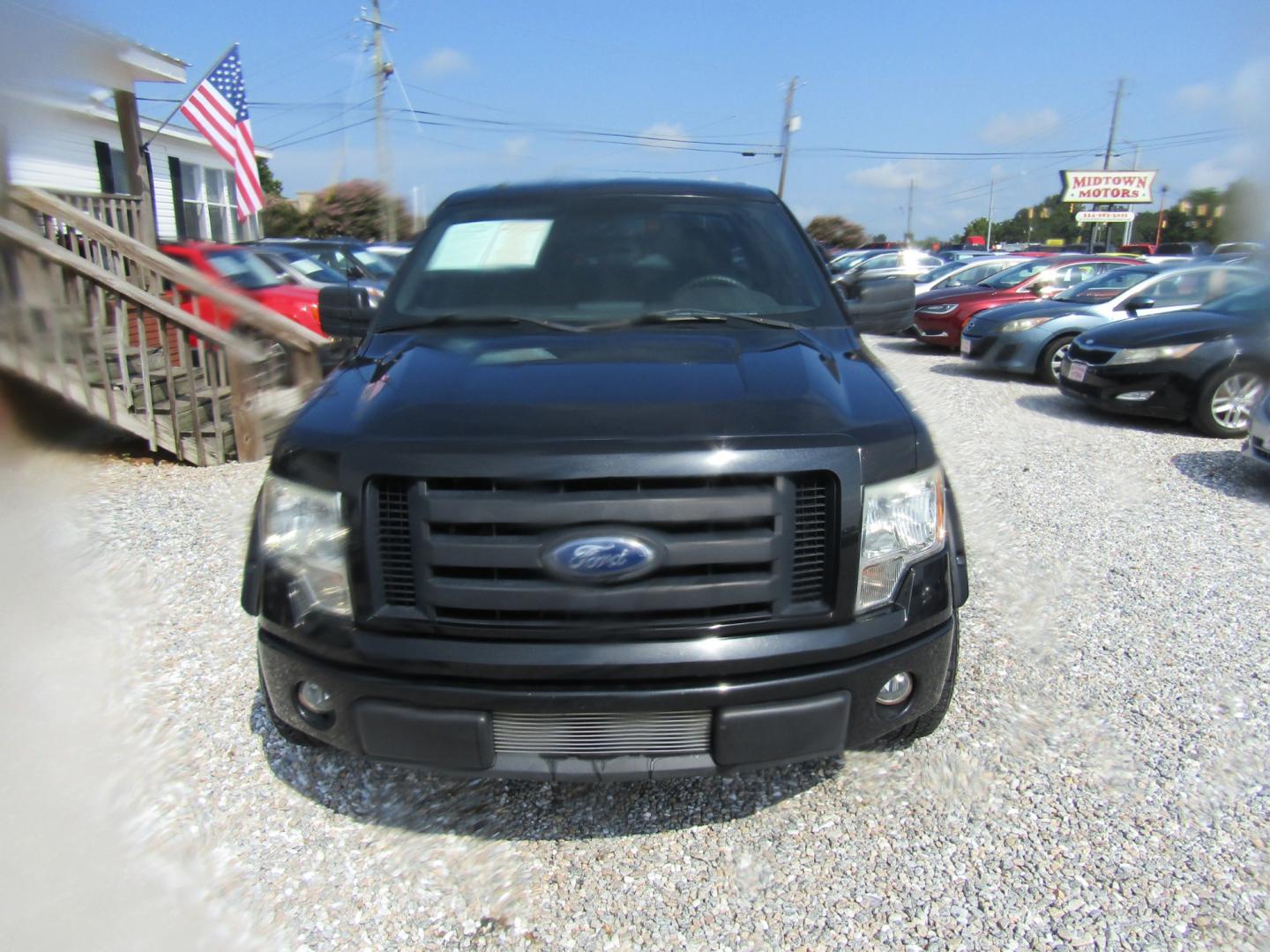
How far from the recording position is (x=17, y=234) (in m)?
5.60

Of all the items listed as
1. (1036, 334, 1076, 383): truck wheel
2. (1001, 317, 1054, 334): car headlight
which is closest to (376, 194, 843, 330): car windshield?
(1036, 334, 1076, 383): truck wheel

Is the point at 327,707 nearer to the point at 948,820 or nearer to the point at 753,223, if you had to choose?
the point at 948,820

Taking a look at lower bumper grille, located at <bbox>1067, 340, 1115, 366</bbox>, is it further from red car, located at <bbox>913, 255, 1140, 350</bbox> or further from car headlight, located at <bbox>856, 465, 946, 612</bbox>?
car headlight, located at <bbox>856, 465, 946, 612</bbox>

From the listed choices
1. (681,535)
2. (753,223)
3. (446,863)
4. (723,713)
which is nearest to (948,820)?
(723,713)

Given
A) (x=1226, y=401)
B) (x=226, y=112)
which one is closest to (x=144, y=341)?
(x=226, y=112)

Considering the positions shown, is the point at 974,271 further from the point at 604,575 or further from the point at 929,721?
the point at 604,575

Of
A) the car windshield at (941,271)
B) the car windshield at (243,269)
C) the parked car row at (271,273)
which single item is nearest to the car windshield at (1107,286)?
the car windshield at (941,271)

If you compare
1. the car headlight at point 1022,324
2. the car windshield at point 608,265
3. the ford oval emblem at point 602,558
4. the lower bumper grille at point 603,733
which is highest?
the car windshield at point 608,265

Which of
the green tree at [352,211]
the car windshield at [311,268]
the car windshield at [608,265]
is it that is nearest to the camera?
the car windshield at [608,265]

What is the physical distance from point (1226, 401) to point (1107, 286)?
4260 millimetres

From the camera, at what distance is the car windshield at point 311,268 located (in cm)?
1067

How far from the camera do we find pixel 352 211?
70.1ft

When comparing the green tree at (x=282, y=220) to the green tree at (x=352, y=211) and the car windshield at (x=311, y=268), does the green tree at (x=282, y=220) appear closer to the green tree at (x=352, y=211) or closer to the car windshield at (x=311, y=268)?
the green tree at (x=352, y=211)

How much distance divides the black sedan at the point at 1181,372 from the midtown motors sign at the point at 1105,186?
48.3 meters
